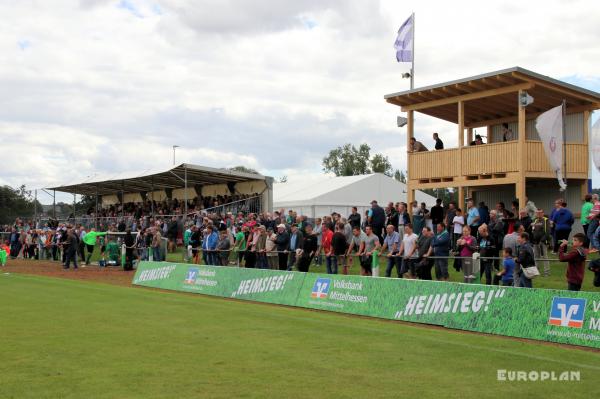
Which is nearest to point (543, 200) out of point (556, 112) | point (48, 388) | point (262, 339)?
point (556, 112)

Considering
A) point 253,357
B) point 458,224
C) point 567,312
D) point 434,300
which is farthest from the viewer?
point 458,224

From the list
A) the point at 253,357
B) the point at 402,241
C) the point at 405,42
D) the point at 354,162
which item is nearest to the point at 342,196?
the point at 405,42

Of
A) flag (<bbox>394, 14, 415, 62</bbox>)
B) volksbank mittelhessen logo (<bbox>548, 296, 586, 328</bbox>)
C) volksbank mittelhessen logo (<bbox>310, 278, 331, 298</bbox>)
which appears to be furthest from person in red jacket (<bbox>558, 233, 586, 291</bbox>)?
flag (<bbox>394, 14, 415, 62</bbox>)

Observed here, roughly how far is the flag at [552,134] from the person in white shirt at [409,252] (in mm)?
6307

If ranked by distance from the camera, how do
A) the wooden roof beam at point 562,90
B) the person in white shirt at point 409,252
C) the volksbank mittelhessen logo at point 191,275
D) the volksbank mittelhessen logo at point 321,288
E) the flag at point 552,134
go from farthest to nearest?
the wooden roof beam at point 562,90 → the volksbank mittelhessen logo at point 191,275 → the flag at point 552,134 → the person in white shirt at point 409,252 → the volksbank mittelhessen logo at point 321,288

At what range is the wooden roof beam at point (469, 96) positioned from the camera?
79.7 ft

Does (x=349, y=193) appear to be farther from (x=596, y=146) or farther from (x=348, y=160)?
(x=348, y=160)

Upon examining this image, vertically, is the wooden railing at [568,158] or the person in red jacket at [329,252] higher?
the wooden railing at [568,158]

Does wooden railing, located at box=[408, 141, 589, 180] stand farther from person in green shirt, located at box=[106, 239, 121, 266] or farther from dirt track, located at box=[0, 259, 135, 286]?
person in green shirt, located at box=[106, 239, 121, 266]

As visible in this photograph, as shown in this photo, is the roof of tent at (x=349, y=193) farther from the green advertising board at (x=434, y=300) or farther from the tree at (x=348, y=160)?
the tree at (x=348, y=160)

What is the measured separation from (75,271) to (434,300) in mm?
21374

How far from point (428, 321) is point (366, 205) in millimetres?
26947

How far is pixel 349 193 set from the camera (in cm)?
4156
